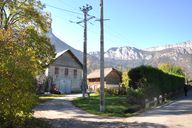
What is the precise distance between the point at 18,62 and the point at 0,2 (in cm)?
2350

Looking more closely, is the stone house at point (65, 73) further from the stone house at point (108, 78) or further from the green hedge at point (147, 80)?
the green hedge at point (147, 80)

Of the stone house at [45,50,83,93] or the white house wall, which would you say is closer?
the stone house at [45,50,83,93]

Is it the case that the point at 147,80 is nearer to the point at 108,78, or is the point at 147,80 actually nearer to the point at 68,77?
the point at 68,77

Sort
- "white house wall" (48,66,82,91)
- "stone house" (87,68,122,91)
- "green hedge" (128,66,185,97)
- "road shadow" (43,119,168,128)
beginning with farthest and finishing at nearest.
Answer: "stone house" (87,68,122,91)
"white house wall" (48,66,82,91)
"green hedge" (128,66,185,97)
"road shadow" (43,119,168,128)

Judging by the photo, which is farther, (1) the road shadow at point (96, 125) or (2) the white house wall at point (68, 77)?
(2) the white house wall at point (68, 77)

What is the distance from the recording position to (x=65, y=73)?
220 feet

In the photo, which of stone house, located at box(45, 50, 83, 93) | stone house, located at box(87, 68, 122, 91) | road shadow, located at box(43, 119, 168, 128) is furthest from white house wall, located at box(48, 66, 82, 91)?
road shadow, located at box(43, 119, 168, 128)

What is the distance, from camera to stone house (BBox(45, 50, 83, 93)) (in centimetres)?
6344

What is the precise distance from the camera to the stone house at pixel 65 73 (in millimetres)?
63438

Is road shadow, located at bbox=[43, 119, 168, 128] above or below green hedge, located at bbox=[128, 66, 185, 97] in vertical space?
below

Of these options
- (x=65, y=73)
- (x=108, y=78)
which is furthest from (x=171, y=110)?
(x=108, y=78)

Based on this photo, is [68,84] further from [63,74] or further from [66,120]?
[66,120]

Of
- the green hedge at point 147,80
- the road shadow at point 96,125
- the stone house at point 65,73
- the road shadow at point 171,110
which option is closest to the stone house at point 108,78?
the stone house at point 65,73

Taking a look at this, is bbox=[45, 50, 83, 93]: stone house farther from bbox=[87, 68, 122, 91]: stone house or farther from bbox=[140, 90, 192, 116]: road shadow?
bbox=[140, 90, 192, 116]: road shadow
